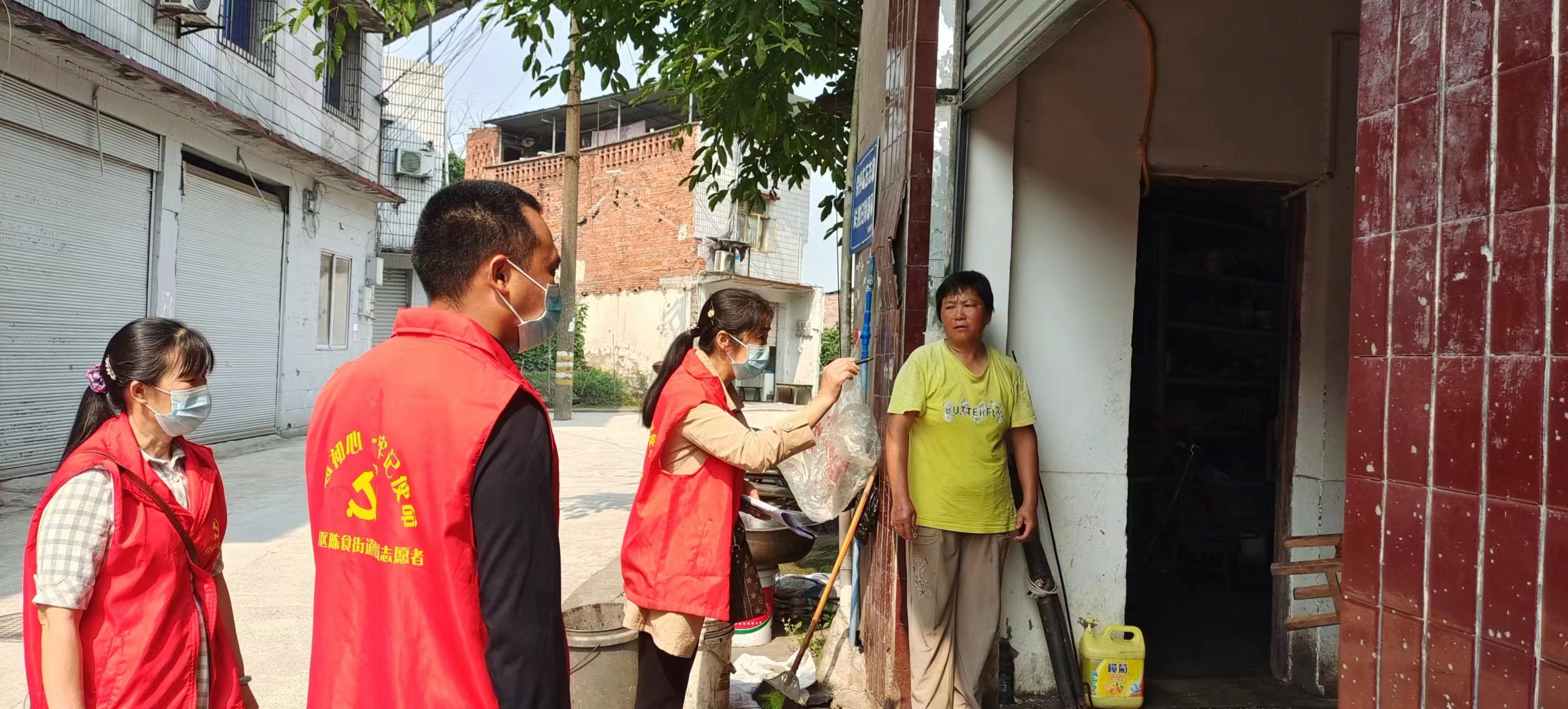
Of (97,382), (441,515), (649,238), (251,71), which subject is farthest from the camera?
(649,238)

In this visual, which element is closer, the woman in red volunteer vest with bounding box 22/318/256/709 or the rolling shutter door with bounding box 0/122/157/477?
the woman in red volunteer vest with bounding box 22/318/256/709

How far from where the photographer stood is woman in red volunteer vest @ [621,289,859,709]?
10.4 feet

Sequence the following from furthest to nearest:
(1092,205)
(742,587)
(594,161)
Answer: (594,161), (1092,205), (742,587)

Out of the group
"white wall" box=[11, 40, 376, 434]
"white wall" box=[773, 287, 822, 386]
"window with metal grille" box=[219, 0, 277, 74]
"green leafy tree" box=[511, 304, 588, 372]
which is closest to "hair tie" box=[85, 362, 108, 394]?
"white wall" box=[11, 40, 376, 434]

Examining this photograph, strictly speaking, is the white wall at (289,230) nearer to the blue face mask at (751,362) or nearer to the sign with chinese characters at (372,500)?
the blue face mask at (751,362)

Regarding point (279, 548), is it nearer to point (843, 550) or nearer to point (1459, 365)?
point (843, 550)

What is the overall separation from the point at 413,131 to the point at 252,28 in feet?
24.0

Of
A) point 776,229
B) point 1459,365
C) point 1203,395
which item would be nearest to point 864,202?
point 1203,395

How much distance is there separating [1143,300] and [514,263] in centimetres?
586

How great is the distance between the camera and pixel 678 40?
759 cm

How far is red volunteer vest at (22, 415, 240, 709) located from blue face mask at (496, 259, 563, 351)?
957 millimetres

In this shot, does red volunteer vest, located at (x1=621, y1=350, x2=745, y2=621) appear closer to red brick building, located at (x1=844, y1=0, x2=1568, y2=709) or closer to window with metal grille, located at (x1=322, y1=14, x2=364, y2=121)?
red brick building, located at (x1=844, y1=0, x2=1568, y2=709)

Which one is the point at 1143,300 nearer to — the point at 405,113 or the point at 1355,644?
the point at 1355,644

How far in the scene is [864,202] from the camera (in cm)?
531
